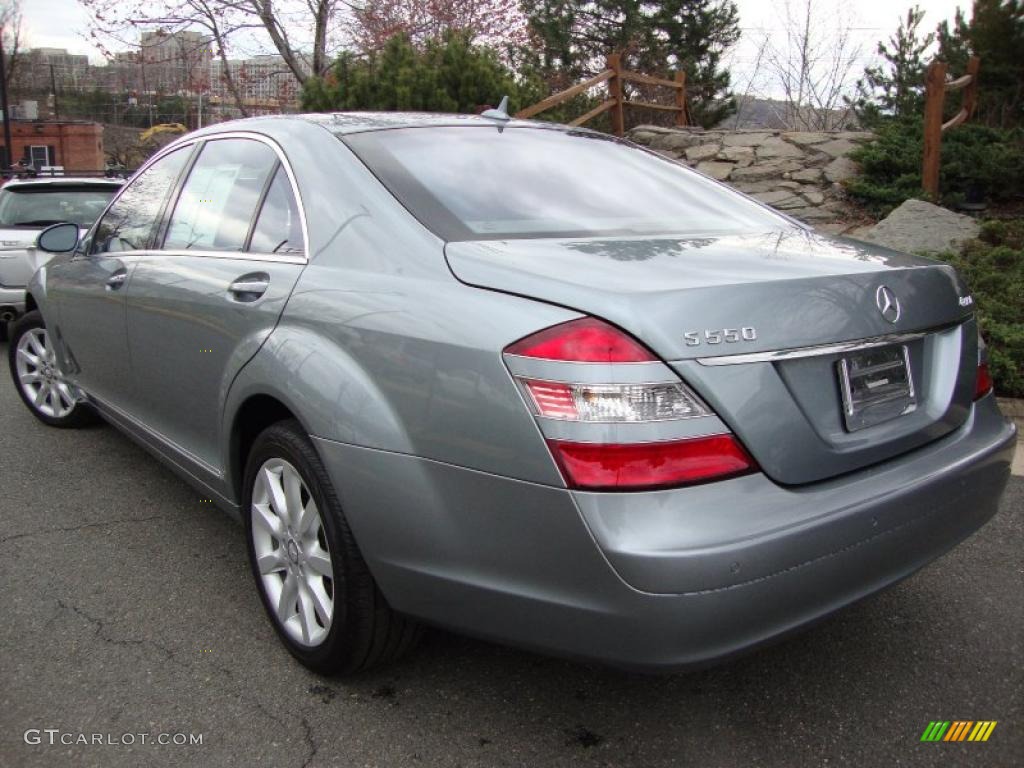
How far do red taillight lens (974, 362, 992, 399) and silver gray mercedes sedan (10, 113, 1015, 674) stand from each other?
1 centimetres

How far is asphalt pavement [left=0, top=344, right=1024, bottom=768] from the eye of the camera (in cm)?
228

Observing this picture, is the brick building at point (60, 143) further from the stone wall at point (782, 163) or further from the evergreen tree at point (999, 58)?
the evergreen tree at point (999, 58)

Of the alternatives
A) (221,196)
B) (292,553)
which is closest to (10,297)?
(221,196)

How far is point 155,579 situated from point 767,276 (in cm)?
242

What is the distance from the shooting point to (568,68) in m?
25.7

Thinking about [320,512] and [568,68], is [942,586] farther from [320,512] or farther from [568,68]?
[568,68]

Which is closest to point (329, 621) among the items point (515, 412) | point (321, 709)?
point (321, 709)

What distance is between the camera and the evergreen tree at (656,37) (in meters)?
25.1

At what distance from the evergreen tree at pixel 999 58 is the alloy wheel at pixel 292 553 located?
11.8m

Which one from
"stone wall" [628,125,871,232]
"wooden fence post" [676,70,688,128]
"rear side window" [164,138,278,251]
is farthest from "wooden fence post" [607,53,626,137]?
"rear side window" [164,138,278,251]

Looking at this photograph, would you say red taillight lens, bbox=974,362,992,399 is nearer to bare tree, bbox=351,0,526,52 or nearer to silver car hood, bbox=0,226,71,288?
silver car hood, bbox=0,226,71,288

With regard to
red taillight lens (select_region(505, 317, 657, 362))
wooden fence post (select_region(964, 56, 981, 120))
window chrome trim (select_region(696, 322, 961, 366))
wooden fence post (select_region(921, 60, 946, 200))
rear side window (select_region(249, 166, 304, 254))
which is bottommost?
window chrome trim (select_region(696, 322, 961, 366))

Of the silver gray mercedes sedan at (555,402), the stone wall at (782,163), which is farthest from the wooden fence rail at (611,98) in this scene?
the silver gray mercedes sedan at (555,402)

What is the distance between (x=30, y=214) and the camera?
26.3 ft
